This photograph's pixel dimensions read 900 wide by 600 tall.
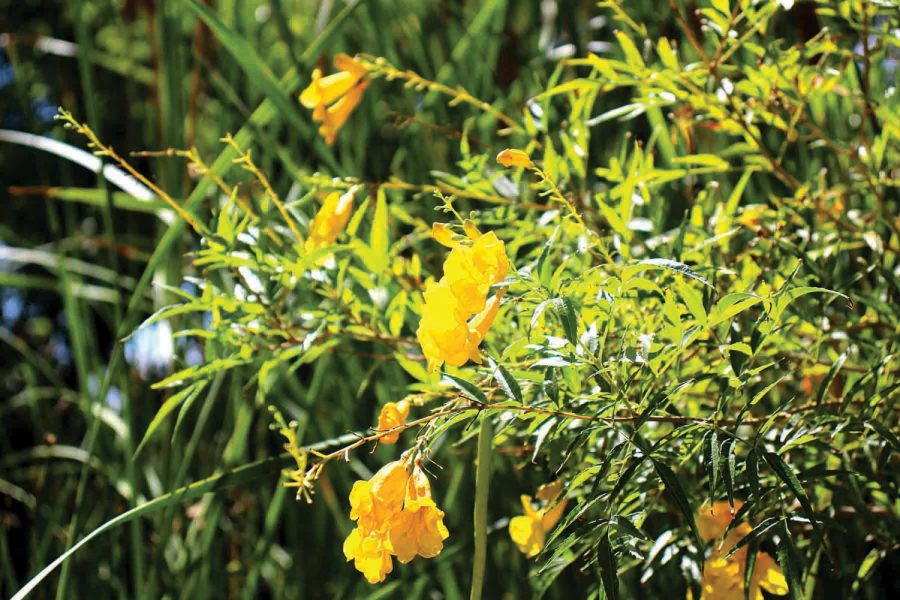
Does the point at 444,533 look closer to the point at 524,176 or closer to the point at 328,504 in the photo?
the point at 524,176

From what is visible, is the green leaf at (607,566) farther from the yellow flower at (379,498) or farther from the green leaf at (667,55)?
the green leaf at (667,55)

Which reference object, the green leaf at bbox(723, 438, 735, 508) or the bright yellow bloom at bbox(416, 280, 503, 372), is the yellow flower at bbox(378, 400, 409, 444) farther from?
the green leaf at bbox(723, 438, 735, 508)

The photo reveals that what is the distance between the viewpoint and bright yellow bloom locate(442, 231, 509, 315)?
0.57m

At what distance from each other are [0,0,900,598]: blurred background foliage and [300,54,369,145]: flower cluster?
0.06 m

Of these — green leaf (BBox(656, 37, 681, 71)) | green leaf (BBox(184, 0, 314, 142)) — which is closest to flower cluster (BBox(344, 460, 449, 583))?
green leaf (BBox(656, 37, 681, 71))

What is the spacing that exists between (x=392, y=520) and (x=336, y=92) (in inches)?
19.6

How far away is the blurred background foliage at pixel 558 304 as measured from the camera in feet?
2.15

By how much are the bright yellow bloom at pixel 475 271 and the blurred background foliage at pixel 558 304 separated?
0.12 feet

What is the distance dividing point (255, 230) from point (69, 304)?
1.58 ft

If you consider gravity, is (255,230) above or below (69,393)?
above

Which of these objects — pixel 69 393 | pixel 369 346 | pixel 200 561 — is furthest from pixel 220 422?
pixel 200 561

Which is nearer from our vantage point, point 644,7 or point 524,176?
point 524,176

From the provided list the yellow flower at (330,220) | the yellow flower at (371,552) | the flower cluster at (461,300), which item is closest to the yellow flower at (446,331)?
the flower cluster at (461,300)

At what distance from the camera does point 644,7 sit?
4.40 ft
